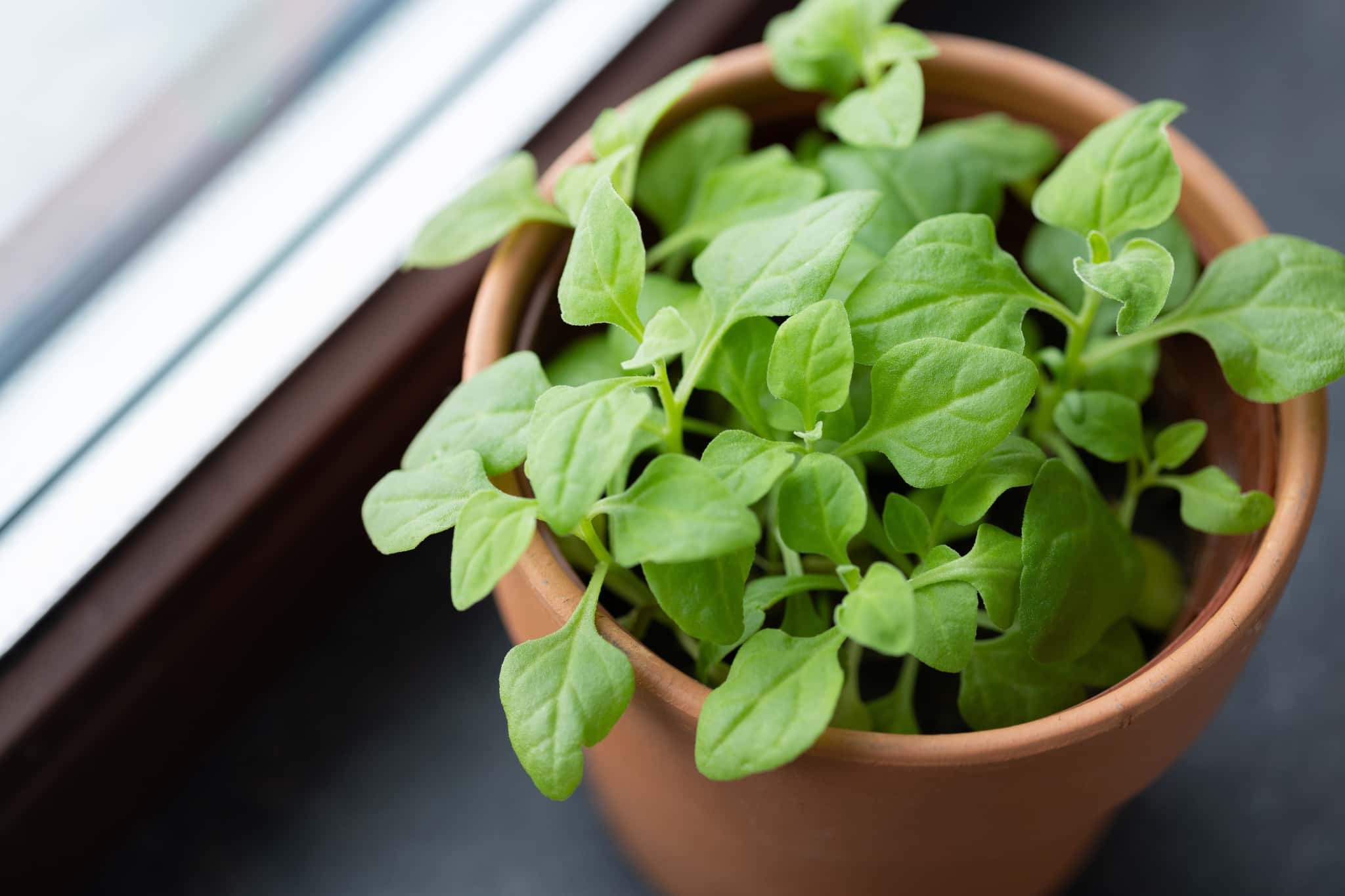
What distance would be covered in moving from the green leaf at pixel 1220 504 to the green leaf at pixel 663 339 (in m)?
0.29

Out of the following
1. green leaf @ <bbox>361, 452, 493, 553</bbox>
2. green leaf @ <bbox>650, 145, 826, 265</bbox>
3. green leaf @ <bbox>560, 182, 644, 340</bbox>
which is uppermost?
green leaf @ <bbox>560, 182, 644, 340</bbox>

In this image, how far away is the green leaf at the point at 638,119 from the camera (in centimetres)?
64

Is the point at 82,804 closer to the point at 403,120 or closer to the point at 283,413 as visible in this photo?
the point at 283,413

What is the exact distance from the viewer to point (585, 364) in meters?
0.66

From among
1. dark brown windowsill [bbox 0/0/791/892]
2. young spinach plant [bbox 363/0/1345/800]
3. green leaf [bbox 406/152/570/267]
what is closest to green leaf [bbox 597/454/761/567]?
young spinach plant [bbox 363/0/1345/800]

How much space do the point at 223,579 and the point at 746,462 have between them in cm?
48

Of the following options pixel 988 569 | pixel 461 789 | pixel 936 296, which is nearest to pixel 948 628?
pixel 988 569

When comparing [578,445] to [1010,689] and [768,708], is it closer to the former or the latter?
[768,708]

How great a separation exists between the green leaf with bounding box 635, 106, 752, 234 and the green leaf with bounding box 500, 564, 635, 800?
290 millimetres

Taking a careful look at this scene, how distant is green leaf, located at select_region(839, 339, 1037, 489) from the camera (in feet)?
1.67

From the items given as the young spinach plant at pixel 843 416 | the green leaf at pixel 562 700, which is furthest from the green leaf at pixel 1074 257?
the green leaf at pixel 562 700

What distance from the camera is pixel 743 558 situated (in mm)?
516

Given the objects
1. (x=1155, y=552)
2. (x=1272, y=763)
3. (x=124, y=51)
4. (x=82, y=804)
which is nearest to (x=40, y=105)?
(x=124, y=51)

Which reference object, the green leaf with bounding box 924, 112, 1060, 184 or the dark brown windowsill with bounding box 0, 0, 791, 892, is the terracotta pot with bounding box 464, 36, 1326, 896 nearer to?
the green leaf with bounding box 924, 112, 1060, 184
